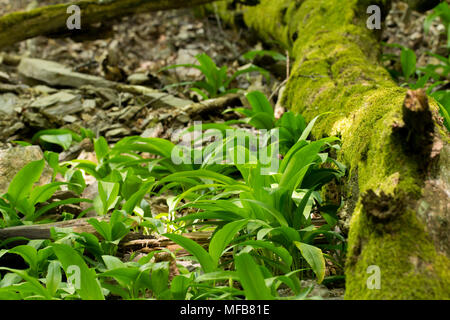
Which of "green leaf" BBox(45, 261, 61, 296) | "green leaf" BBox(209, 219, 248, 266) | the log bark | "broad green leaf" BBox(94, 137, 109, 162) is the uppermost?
the log bark

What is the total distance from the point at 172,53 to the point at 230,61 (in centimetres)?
97

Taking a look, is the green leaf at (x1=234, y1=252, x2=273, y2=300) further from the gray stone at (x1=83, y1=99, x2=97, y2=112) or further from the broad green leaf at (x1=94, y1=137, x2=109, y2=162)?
the gray stone at (x1=83, y1=99, x2=97, y2=112)

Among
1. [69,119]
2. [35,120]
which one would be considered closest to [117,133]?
[69,119]

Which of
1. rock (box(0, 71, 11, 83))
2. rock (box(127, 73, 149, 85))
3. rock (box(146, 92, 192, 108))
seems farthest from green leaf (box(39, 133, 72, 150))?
rock (box(0, 71, 11, 83))

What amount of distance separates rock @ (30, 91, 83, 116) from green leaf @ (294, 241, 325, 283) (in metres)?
3.47

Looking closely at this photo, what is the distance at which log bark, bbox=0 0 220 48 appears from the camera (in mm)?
4621

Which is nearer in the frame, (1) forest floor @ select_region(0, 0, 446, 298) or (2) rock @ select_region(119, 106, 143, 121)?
(1) forest floor @ select_region(0, 0, 446, 298)

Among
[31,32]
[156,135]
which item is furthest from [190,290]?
[31,32]

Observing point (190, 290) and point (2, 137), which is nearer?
point (190, 290)

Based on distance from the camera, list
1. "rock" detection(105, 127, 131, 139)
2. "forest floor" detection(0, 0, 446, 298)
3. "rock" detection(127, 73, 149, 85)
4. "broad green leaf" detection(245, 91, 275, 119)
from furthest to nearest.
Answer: "rock" detection(127, 73, 149, 85) < "forest floor" detection(0, 0, 446, 298) < "rock" detection(105, 127, 131, 139) < "broad green leaf" detection(245, 91, 275, 119)

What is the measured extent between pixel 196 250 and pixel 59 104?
3.39 m
